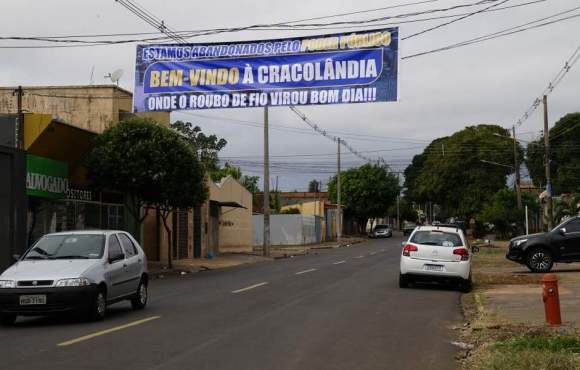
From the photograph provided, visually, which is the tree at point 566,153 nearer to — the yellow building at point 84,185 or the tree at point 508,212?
the tree at point 508,212

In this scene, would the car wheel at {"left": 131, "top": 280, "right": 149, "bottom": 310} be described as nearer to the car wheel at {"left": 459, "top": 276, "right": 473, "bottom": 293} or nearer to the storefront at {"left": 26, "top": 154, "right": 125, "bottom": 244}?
the car wheel at {"left": 459, "top": 276, "right": 473, "bottom": 293}

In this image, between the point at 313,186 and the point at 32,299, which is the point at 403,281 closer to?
the point at 32,299

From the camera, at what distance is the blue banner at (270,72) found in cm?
1916

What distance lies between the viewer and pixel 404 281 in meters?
18.8

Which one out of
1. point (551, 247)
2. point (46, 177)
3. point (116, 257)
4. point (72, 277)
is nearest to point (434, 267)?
point (551, 247)

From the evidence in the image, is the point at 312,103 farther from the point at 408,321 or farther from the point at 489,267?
the point at 489,267

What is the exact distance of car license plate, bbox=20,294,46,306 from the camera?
11617 mm

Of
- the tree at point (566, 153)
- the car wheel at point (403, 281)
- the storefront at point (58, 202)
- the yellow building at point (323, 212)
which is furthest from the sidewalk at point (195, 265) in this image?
the tree at point (566, 153)

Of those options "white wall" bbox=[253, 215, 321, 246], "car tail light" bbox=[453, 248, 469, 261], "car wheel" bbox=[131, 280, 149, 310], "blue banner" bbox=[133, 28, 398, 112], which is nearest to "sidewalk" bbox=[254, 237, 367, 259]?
"white wall" bbox=[253, 215, 321, 246]

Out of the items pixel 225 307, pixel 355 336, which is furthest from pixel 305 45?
pixel 355 336

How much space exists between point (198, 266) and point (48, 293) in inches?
777

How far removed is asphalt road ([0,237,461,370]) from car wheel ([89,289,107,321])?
0.57 feet

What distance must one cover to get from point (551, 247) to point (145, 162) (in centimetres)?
1358

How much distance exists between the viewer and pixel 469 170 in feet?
246
